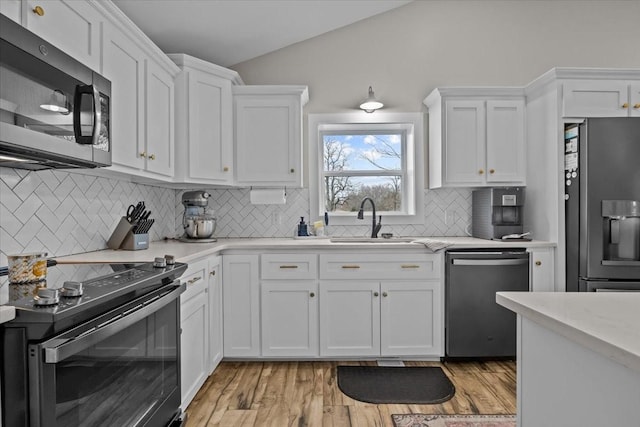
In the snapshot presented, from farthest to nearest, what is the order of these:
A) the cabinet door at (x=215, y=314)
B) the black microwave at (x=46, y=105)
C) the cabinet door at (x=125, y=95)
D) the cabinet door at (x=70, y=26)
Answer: the cabinet door at (x=215, y=314) → the cabinet door at (x=125, y=95) → the cabinet door at (x=70, y=26) → the black microwave at (x=46, y=105)

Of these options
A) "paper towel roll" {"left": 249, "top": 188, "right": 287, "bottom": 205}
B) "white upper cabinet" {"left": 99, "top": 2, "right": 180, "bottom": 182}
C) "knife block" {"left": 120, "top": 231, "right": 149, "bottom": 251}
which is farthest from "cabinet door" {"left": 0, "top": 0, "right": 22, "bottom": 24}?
"paper towel roll" {"left": 249, "top": 188, "right": 287, "bottom": 205}

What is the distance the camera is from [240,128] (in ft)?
10.7

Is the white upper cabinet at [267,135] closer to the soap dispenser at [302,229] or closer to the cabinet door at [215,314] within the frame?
the soap dispenser at [302,229]

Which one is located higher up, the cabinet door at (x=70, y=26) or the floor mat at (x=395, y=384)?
the cabinet door at (x=70, y=26)

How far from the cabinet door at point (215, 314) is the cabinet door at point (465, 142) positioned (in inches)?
77.6

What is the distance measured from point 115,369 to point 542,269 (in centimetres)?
282

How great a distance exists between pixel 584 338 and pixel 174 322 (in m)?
1.62

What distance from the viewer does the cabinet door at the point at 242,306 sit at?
9.62ft

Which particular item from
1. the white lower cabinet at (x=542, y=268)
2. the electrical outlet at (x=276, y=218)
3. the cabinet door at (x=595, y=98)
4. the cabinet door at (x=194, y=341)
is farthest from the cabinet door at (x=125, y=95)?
the cabinet door at (x=595, y=98)

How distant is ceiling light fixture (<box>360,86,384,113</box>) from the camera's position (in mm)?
3506

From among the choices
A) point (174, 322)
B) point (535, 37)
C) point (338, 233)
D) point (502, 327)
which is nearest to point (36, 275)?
point (174, 322)

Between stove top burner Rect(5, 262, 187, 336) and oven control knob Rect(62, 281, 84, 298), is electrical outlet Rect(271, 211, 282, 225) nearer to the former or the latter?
stove top burner Rect(5, 262, 187, 336)

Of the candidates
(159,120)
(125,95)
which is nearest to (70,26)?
(125,95)

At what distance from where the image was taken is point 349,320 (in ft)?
9.68
